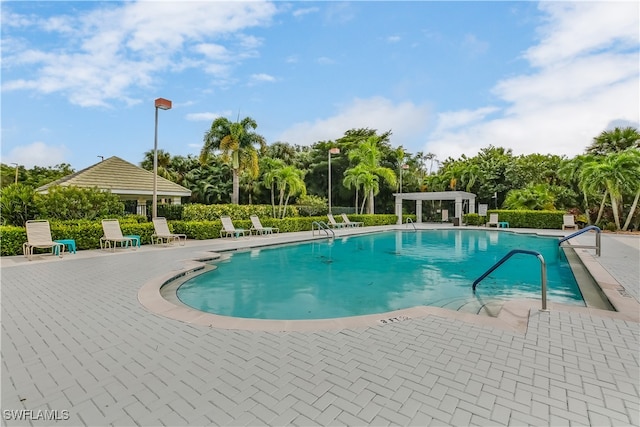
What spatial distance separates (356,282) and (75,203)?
10.9 m

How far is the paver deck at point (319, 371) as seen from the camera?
2262 millimetres

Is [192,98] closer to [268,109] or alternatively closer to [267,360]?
[268,109]

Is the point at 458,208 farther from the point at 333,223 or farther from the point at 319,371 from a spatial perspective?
the point at 319,371

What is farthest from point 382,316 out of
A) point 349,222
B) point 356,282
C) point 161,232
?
point 349,222

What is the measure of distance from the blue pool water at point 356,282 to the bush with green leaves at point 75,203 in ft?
20.3

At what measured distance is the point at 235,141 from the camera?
20.0 m

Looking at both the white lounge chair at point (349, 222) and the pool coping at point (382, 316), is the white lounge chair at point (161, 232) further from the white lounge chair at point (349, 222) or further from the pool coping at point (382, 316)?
the white lounge chair at point (349, 222)

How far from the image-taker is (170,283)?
22.8 feet

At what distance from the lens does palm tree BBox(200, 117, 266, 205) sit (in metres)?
20.0

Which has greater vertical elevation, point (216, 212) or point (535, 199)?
point (535, 199)

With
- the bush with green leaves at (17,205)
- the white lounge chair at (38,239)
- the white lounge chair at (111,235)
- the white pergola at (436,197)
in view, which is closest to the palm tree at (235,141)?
the white lounge chair at (111,235)

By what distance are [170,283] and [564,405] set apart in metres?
6.68

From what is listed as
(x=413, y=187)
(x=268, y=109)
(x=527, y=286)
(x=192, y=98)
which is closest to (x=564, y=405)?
(x=527, y=286)

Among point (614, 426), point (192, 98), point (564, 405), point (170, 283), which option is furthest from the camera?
point (192, 98)
